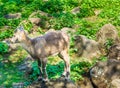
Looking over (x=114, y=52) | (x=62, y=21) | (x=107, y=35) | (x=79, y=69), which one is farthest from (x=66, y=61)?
(x=62, y=21)

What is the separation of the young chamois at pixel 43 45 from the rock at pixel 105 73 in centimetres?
105

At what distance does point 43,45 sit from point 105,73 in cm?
246

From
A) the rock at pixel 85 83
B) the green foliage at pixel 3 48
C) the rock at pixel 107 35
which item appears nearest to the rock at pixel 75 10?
the rock at pixel 107 35

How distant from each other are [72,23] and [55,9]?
247cm

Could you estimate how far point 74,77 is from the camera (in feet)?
41.3

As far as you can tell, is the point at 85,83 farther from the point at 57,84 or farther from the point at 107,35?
the point at 107,35

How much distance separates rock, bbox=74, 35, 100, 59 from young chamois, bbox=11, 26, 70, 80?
250cm

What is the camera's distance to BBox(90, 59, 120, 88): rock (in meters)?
11.7

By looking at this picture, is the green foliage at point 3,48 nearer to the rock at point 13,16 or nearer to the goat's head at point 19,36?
the goat's head at point 19,36

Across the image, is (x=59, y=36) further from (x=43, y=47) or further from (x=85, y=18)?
(x=85, y=18)

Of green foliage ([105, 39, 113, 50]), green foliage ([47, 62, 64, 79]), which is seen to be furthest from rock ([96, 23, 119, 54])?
green foliage ([47, 62, 64, 79])

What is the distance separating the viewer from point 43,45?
11.6 metres

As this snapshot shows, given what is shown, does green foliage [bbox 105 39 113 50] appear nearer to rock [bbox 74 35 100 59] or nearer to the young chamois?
rock [bbox 74 35 100 59]

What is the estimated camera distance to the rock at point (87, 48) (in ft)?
47.7
